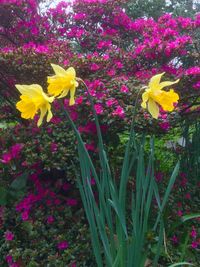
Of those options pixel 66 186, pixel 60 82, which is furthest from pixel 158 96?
pixel 66 186

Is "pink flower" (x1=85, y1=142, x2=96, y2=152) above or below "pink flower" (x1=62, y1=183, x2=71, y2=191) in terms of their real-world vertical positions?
above

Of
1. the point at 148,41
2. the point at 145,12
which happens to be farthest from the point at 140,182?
the point at 145,12

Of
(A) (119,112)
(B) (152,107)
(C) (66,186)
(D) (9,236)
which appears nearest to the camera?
(B) (152,107)

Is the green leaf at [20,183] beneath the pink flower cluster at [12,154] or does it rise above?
beneath

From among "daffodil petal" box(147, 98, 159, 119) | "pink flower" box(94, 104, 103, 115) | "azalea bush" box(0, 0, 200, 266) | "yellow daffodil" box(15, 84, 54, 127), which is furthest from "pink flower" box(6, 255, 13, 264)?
"daffodil petal" box(147, 98, 159, 119)

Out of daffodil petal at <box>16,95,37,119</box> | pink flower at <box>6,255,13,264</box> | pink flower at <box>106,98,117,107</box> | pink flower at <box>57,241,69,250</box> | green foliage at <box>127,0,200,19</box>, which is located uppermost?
green foliage at <box>127,0,200,19</box>

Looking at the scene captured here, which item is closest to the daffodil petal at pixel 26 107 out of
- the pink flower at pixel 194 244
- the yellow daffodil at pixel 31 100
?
the yellow daffodil at pixel 31 100

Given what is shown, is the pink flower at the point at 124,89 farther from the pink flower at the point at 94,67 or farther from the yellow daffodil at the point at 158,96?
the yellow daffodil at the point at 158,96

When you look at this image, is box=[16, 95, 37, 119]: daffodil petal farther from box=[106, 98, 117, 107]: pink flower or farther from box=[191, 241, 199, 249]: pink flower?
box=[191, 241, 199, 249]: pink flower

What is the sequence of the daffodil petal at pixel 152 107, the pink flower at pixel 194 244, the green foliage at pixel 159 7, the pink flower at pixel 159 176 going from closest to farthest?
1. the daffodil petal at pixel 152 107
2. the pink flower at pixel 194 244
3. the pink flower at pixel 159 176
4. the green foliage at pixel 159 7

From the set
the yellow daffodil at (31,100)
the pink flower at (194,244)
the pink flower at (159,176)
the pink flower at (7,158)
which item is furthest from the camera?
the pink flower at (159,176)

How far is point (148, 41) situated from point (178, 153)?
0.98 metres

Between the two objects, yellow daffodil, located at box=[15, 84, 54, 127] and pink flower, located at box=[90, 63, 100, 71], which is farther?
pink flower, located at box=[90, 63, 100, 71]

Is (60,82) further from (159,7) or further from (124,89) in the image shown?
(159,7)
